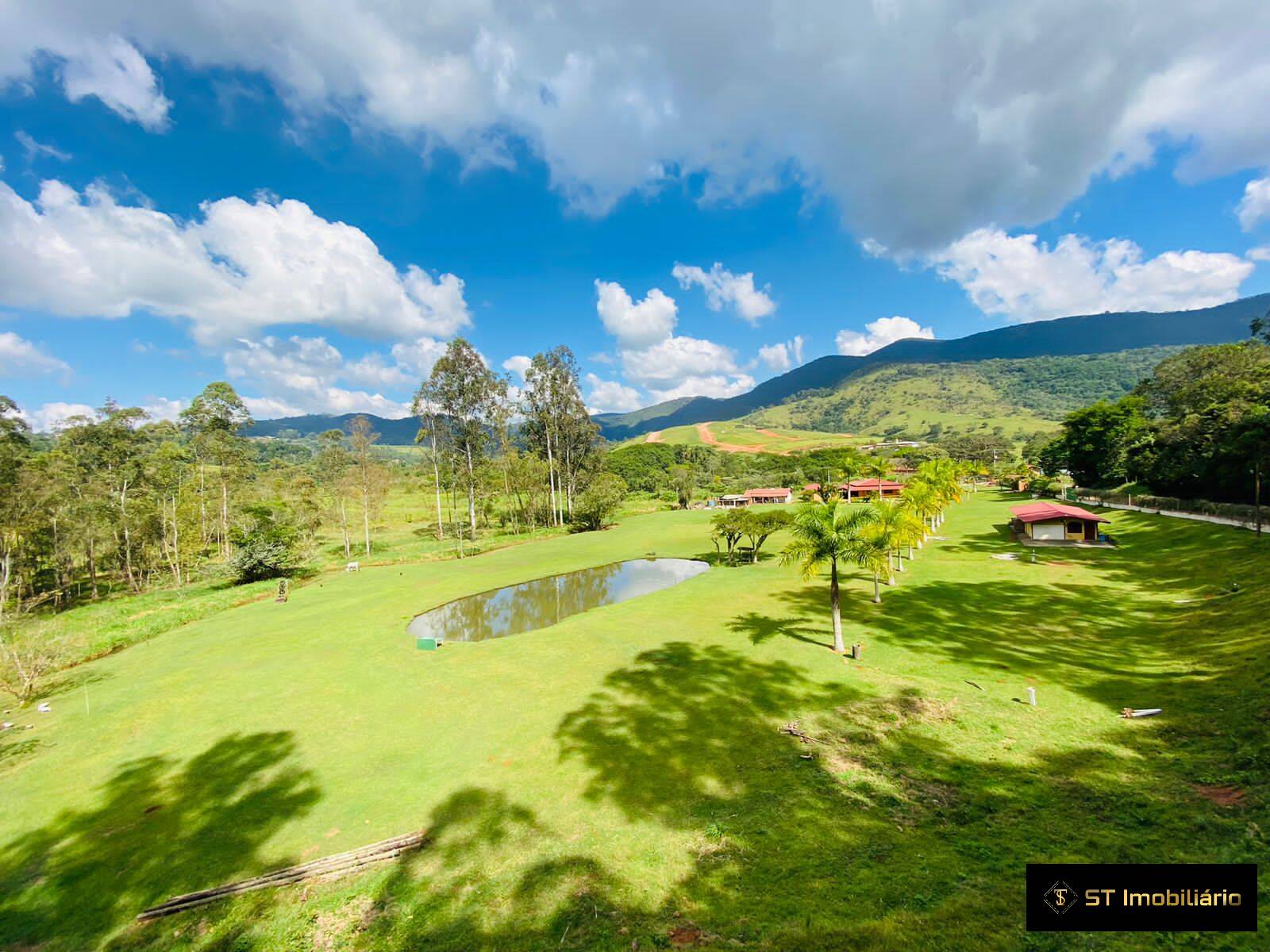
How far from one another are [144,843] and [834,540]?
17.5m

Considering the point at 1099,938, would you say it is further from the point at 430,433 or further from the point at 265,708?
the point at 430,433

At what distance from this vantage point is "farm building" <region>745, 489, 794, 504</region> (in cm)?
7462

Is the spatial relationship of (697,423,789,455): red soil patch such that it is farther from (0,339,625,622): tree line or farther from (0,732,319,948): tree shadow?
(0,732,319,948): tree shadow

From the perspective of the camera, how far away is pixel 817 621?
18.9 meters

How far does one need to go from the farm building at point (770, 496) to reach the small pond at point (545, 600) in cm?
4333

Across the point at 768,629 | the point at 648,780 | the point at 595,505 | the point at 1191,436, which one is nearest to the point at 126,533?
the point at 595,505

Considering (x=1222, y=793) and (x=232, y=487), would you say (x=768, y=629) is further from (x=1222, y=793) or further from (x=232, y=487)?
(x=232, y=487)

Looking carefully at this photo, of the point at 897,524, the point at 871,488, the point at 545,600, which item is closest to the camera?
the point at 897,524

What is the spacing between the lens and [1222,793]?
715 cm

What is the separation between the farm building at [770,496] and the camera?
74625 mm

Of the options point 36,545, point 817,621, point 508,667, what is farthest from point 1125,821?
point 36,545

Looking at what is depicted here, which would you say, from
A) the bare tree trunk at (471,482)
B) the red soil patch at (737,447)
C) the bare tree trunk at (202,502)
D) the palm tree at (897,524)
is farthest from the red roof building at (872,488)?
the bare tree trunk at (202,502)

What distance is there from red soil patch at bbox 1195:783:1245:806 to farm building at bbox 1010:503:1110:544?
109ft

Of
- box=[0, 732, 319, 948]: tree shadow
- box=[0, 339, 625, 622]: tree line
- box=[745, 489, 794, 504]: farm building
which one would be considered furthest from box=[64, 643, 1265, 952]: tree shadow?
box=[745, 489, 794, 504]: farm building
